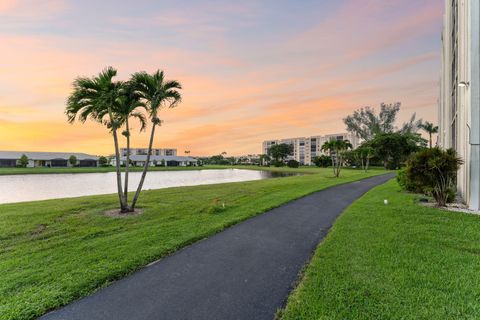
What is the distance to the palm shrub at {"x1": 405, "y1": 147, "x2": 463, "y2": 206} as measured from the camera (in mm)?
9055

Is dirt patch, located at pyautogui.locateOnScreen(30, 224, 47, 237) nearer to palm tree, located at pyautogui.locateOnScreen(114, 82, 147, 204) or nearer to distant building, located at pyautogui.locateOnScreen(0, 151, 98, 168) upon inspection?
palm tree, located at pyautogui.locateOnScreen(114, 82, 147, 204)

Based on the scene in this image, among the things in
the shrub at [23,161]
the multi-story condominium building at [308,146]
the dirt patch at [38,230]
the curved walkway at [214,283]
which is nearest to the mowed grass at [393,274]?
the curved walkway at [214,283]

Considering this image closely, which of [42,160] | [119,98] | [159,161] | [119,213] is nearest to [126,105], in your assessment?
[119,98]

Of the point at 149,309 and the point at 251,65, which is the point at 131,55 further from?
the point at 149,309

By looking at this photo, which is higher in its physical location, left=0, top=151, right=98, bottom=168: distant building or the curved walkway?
left=0, top=151, right=98, bottom=168: distant building

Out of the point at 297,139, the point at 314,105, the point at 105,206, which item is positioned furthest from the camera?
the point at 297,139

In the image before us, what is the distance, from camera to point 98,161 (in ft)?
248

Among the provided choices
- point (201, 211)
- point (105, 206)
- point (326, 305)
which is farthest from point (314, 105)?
point (326, 305)

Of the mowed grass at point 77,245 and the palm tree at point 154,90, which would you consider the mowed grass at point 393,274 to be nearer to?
the mowed grass at point 77,245

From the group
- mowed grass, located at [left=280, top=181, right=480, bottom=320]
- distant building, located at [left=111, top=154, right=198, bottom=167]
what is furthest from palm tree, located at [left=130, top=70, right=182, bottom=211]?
distant building, located at [left=111, top=154, right=198, bottom=167]

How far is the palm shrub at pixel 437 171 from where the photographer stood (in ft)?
29.7

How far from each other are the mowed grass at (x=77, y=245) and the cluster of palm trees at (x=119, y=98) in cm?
234

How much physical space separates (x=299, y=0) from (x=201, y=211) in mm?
12988

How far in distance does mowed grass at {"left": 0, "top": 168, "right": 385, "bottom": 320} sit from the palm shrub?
6.64 m
